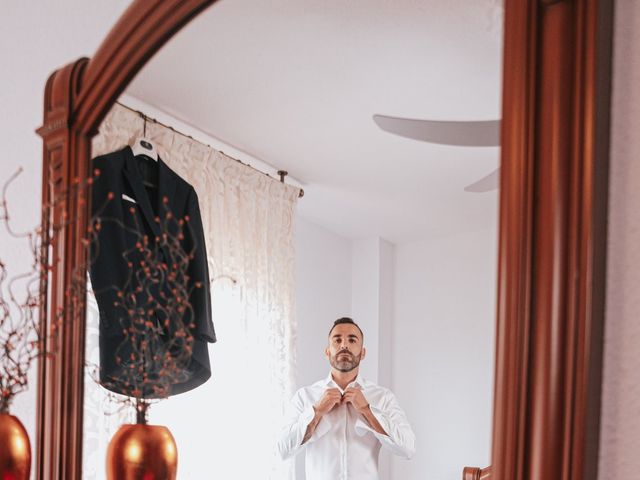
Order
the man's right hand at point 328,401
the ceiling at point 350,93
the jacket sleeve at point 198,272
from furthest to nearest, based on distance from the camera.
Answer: the jacket sleeve at point 198,272
the man's right hand at point 328,401
the ceiling at point 350,93

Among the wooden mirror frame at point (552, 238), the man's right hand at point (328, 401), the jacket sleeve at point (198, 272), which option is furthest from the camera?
the jacket sleeve at point (198, 272)

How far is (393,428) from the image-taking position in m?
0.89

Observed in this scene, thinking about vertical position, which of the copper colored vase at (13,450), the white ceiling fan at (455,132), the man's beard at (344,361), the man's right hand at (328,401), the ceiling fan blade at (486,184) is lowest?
the copper colored vase at (13,450)

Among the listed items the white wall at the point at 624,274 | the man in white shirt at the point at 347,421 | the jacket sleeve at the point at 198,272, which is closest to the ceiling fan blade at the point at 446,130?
the white wall at the point at 624,274

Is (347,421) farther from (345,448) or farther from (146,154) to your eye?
(146,154)

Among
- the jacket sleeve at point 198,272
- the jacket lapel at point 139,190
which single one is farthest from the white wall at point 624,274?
the jacket lapel at point 139,190

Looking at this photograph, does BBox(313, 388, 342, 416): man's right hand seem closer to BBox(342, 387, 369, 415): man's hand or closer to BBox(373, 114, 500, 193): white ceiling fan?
BBox(342, 387, 369, 415): man's hand

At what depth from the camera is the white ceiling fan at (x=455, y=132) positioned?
798 millimetres

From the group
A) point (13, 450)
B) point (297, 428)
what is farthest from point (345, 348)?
point (13, 450)

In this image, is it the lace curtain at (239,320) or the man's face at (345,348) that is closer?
the man's face at (345,348)

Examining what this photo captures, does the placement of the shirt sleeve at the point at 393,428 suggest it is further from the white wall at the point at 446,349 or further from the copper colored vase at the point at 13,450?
the copper colored vase at the point at 13,450

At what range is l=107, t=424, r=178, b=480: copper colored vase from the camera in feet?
3.65

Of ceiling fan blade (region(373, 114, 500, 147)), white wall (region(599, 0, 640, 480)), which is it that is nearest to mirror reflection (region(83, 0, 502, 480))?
ceiling fan blade (region(373, 114, 500, 147))

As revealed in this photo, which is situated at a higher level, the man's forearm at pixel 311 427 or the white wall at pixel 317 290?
the white wall at pixel 317 290
